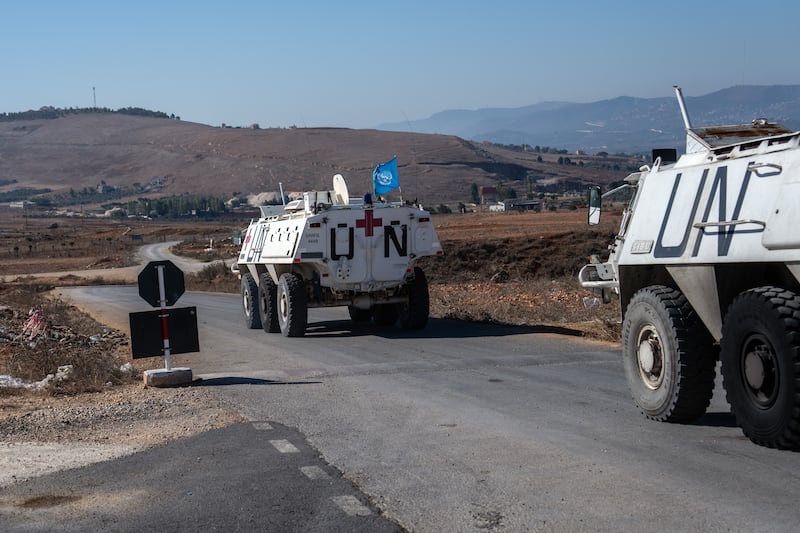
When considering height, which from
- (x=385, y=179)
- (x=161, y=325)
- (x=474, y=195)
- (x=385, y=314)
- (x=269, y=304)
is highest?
Answer: (x=385, y=179)

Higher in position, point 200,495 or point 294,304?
point 200,495

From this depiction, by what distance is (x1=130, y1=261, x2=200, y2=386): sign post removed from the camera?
1238 cm

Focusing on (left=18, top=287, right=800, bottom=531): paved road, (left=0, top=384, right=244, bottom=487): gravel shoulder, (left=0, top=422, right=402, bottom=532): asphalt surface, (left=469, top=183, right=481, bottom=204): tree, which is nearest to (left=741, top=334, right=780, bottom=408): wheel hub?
(left=18, top=287, right=800, bottom=531): paved road

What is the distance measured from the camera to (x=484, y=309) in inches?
882

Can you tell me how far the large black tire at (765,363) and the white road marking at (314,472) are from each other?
3.04 metres

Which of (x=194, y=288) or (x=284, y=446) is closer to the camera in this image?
(x=284, y=446)

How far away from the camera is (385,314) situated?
2091cm

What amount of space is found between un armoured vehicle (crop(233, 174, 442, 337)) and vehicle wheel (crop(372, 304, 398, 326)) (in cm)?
51

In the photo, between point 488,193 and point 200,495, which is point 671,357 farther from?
A: point 488,193

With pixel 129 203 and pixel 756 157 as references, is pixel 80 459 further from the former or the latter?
pixel 129 203

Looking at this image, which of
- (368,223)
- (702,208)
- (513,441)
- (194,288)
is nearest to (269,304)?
(368,223)

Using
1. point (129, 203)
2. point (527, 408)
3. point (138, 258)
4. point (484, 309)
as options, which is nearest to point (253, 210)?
point (129, 203)

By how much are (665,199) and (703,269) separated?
40.0 inches

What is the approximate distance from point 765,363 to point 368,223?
40.0 feet
